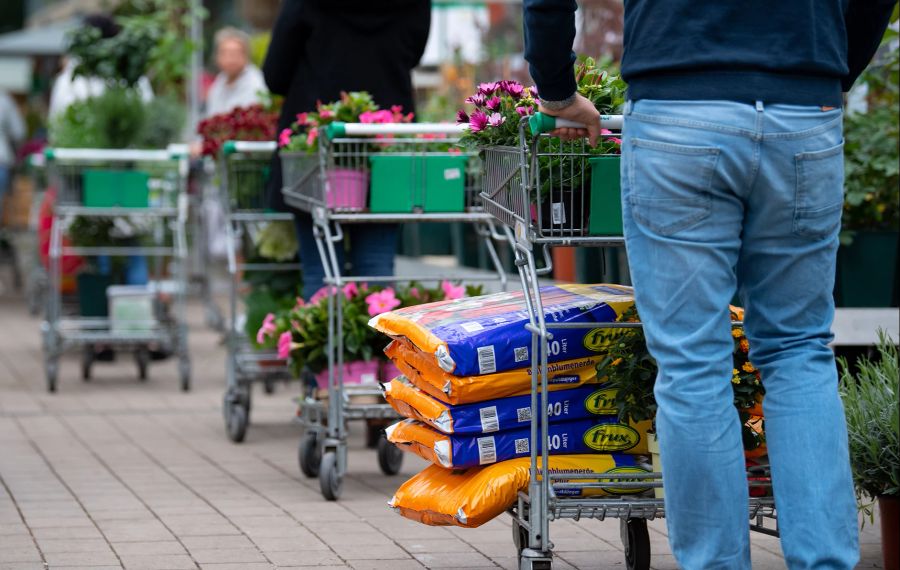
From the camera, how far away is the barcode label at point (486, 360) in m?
3.88

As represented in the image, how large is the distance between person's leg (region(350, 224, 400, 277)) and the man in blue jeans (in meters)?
2.95

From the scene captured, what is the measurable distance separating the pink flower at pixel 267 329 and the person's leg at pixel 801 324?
3.47 m

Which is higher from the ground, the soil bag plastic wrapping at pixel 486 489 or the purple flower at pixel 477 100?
the purple flower at pixel 477 100

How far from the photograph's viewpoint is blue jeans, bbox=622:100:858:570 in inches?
122

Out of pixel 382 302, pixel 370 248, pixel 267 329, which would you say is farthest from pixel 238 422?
pixel 382 302

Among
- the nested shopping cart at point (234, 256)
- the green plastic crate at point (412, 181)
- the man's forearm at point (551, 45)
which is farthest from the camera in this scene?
the nested shopping cart at point (234, 256)

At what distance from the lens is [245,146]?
22.6 feet

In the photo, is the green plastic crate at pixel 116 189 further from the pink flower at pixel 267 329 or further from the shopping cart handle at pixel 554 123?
the shopping cart handle at pixel 554 123

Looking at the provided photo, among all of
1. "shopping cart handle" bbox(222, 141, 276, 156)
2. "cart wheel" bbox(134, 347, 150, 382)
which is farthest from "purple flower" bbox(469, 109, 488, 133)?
"cart wheel" bbox(134, 347, 150, 382)

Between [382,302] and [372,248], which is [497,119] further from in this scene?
[372,248]

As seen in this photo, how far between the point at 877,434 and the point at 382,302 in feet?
7.38

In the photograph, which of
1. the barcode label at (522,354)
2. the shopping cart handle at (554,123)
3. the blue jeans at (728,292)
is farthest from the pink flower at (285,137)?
the blue jeans at (728,292)

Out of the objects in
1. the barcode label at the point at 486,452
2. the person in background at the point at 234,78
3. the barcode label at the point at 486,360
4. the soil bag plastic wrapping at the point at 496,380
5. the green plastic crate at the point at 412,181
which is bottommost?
the barcode label at the point at 486,452

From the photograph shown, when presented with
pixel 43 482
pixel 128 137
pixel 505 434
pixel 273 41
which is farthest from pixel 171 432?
pixel 505 434
